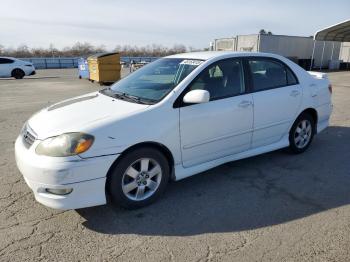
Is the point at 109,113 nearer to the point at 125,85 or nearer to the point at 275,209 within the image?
the point at 125,85

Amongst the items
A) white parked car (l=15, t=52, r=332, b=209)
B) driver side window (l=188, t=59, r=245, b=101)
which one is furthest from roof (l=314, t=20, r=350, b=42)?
driver side window (l=188, t=59, r=245, b=101)

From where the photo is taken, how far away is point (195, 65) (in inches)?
149

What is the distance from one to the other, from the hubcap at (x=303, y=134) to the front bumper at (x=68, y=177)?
10.1 ft

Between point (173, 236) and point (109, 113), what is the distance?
136 cm

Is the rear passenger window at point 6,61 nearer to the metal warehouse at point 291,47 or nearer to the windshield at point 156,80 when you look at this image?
the metal warehouse at point 291,47

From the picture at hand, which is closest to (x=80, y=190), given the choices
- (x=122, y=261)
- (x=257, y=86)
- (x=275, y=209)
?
(x=122, y=261)

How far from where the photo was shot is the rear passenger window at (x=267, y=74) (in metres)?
4.19

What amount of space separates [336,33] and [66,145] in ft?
88.5

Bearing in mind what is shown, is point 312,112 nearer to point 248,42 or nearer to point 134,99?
point 134,99

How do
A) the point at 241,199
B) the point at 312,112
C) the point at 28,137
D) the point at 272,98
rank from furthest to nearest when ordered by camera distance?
the point at 312,112 < the point at 272,98 < the point at 241,199 < the point at 28,137

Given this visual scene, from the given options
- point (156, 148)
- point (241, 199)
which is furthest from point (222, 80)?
point (241, 199)

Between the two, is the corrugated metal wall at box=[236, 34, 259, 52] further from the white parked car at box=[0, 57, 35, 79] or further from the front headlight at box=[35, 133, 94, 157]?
the front headlight at box=[35, 133, 94, 157]

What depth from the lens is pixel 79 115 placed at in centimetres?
325

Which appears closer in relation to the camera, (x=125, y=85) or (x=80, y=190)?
(x=80, y=190)
